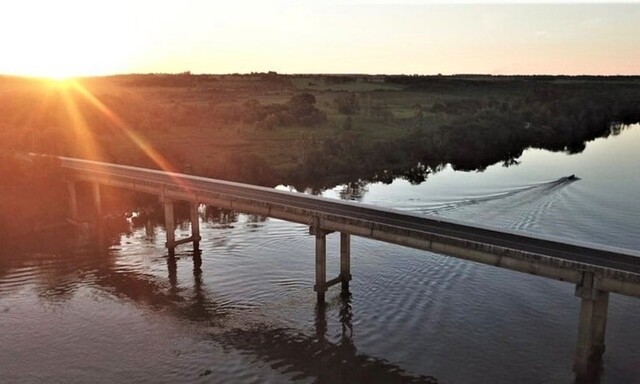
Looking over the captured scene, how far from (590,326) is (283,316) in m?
17.2

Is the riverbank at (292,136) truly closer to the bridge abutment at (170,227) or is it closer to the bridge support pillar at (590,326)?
the bridge abutment at (170,227)

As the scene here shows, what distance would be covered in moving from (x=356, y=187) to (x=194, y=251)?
30887 millimetres

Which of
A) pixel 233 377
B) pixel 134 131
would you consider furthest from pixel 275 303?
pixel 134 131

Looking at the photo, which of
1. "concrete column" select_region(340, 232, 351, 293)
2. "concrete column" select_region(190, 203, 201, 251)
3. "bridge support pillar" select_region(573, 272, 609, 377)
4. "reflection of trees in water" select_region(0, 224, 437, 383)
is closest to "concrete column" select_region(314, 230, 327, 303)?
"reflection of trees in water" select_region(0, 224, 437, 383)

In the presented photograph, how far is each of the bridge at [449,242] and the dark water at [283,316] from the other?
2593 millimetres

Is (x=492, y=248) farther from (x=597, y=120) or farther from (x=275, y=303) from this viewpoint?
(x=597, y=120)

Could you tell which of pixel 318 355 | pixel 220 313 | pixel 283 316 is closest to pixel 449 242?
pixel 318 355

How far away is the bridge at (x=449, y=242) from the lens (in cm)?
2531

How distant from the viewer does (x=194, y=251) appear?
45156 millimetres

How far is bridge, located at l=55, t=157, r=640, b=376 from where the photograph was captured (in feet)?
83.0

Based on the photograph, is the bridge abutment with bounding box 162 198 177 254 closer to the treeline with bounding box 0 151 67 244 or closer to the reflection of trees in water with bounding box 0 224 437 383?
the reflection of trees in water with bounding box 0 224 437 383

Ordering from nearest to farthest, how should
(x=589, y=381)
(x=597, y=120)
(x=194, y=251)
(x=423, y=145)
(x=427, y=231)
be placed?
(x=589, y=381) → (x=427, y=231) → (x=194, y=251) → (x=423, y=145) → (x=597, y=120)

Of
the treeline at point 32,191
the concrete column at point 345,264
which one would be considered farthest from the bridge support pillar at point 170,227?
the treeline at point 32,191

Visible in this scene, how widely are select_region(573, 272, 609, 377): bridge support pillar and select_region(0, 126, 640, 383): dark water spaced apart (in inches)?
32.0
